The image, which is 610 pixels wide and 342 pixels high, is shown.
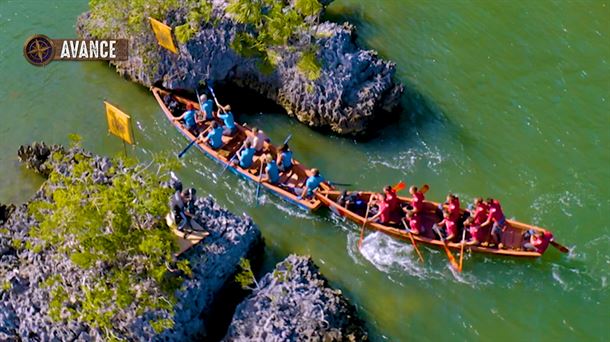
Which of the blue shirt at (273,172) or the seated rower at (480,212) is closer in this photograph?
the seated rower at (480,212)

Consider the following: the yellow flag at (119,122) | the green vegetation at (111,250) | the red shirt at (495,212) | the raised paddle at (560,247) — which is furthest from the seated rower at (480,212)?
the yellow flag at (119,122)

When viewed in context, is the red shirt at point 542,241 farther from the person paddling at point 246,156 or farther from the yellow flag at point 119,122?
the yellow flag at point 119,122

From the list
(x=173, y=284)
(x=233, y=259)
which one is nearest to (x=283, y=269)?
(x=233, y=259)

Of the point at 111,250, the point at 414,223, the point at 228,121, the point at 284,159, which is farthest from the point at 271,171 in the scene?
the point at 111,250

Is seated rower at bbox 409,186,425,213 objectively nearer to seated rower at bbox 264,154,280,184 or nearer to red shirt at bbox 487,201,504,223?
red shirt at bbox 487,201,504,223

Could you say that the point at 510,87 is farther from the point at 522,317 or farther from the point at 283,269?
the point at 283,269

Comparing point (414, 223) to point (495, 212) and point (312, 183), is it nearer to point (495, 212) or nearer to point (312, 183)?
point (495, 212)
